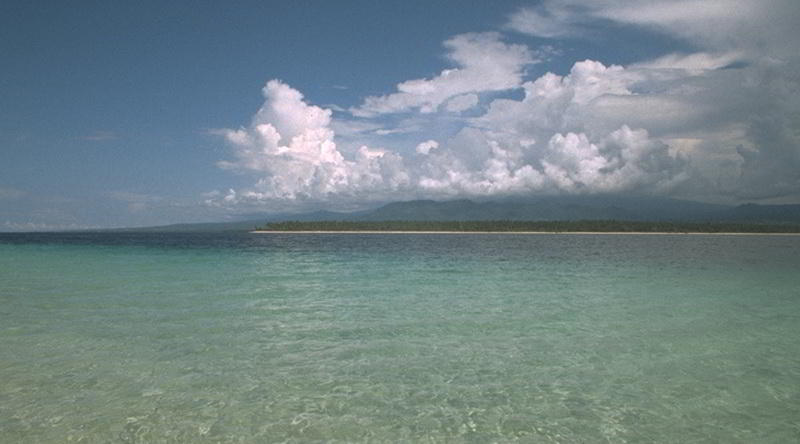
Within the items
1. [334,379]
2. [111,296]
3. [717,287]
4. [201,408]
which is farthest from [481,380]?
[717,287]

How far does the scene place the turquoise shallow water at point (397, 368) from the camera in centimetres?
974

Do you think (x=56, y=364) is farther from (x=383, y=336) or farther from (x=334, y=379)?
(x=383, y=336)

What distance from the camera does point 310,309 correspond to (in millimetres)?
23312

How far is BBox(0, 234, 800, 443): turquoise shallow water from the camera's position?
32.0ft

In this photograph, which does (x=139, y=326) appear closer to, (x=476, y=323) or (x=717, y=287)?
(x=476, y=323)

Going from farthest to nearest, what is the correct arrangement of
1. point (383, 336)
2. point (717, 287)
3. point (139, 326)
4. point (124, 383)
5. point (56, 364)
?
point (717, 287), point (139, 326), point (383, 336), point (56, 364), point (124, 383)

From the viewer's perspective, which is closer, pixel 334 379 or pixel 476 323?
pixel 334 379

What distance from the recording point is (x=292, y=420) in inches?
394

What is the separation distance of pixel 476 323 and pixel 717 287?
24.5 metres

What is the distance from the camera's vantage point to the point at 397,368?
1360cm

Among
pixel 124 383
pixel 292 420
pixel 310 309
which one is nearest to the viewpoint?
pixel 292 420

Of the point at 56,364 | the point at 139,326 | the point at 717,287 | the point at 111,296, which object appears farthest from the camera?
the point at 717,287

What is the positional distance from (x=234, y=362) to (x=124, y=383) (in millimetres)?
3011

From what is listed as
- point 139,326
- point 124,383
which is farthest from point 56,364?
point 139,326
